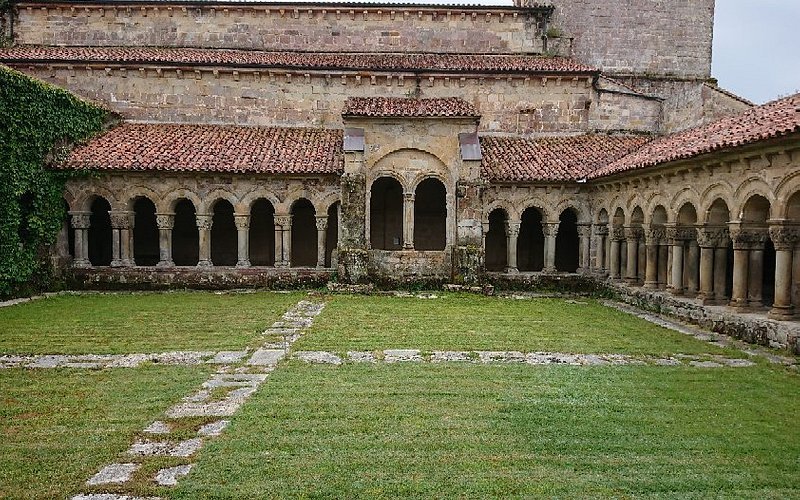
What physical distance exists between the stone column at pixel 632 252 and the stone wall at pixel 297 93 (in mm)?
6810

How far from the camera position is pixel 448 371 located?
860cm

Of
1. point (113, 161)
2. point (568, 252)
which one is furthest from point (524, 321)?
point (113, 161)

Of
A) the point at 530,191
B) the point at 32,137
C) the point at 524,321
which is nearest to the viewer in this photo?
the point at 524,321

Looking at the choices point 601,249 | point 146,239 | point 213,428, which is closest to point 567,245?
point 601,249

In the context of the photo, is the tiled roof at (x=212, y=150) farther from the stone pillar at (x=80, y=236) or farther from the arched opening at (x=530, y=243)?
the arched opening at (x=530, y=243)

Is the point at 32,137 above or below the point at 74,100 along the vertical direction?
below

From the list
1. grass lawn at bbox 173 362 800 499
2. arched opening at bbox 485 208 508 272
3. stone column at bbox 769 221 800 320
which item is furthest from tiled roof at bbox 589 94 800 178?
arched opening at bbox 485 208 508 272

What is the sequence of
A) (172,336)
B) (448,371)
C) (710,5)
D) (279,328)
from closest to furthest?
(448,371), (172,336), (279,328), (710,5)

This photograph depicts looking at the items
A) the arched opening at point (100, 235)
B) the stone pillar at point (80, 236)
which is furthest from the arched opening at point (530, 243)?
the arched opening at point (100, 235)

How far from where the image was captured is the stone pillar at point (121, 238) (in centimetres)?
1900

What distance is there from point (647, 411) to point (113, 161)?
55.9 ft

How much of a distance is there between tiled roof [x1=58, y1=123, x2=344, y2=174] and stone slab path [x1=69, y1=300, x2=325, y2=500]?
26.1 ft

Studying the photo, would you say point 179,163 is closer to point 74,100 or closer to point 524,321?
point 74,100

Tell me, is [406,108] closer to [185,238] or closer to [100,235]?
[185,238]
